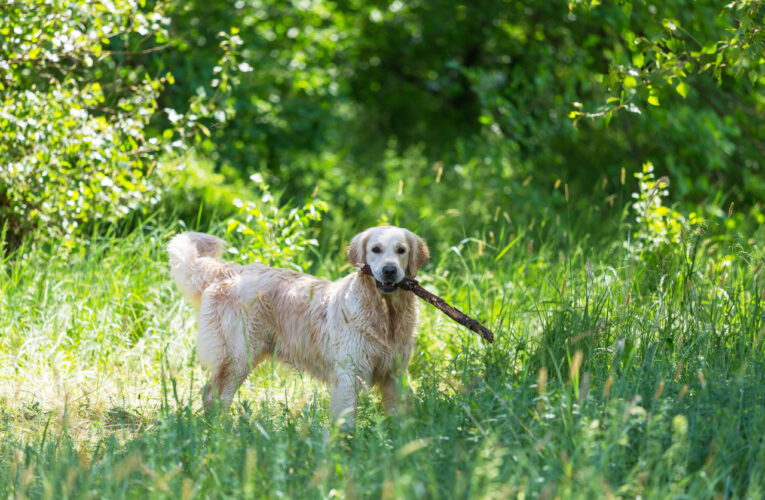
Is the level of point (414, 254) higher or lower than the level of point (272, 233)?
lower

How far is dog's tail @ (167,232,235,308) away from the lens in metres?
4.85

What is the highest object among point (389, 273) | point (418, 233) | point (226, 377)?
point (418, 233)

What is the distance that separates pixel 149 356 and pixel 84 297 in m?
0.68

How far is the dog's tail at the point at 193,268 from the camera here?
485cm

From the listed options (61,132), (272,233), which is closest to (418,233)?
→ (272,233)

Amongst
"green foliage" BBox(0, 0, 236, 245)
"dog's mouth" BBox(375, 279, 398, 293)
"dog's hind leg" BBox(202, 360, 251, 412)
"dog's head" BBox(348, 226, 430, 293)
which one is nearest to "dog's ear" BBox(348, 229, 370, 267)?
"dog's head" BBox(348, 226, 430, 293)

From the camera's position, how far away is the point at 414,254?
4527mm

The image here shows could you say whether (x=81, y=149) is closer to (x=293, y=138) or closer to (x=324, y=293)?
(x=324, y=293)

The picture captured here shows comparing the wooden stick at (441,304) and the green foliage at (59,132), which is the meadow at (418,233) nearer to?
the green foliage at (59,132)

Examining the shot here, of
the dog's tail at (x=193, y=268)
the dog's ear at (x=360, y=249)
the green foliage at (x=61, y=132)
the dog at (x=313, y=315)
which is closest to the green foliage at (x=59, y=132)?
the green foliage at (x=61, y=132)

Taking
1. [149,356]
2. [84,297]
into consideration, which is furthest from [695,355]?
[84,297]

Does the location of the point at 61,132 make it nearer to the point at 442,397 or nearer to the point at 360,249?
the point at 360,249

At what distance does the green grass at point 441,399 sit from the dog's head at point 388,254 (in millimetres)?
560

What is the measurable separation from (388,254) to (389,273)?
0.16m
